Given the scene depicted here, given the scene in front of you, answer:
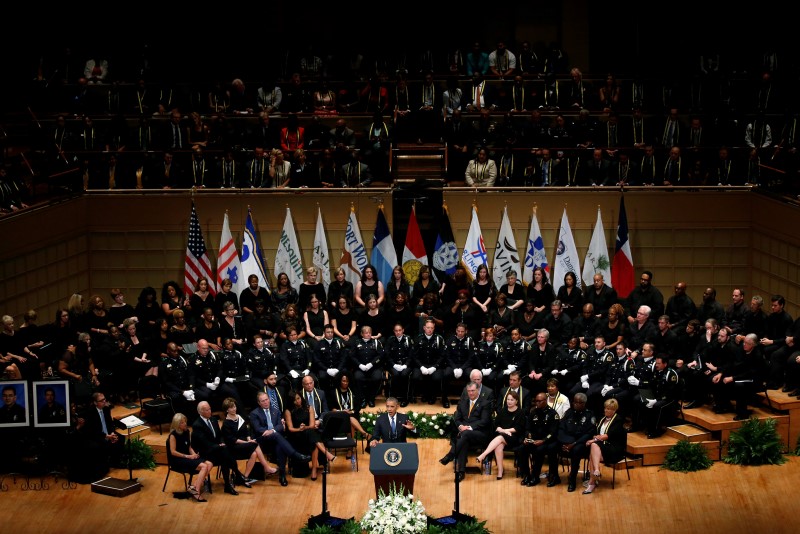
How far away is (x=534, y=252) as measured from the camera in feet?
76.0

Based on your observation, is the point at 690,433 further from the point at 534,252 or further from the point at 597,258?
the point at 534,252

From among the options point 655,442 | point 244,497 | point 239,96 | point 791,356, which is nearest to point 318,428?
point 244,497

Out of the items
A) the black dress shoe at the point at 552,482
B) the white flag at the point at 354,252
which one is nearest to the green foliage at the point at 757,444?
the black dress shoe at the point at 552,482

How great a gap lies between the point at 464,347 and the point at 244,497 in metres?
4.45

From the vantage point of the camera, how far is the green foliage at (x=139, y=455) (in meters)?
18.1

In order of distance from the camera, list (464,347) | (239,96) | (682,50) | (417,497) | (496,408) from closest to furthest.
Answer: (417,497), (496,408), (464,347), (239,96), (682,50)

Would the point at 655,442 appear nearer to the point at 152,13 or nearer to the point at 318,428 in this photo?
the point at 318,428

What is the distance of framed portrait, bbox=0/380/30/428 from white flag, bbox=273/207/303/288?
6.65 metres

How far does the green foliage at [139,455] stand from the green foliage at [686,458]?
7187 millimetres

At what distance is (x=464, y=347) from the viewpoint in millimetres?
19938

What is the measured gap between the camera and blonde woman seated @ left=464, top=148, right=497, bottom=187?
2316 centimetres

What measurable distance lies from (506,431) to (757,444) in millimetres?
3497

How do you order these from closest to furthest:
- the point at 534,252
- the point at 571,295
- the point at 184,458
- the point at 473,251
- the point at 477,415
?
the point at 184,458, the point at 477,415, the point at 571,295, the point at 473,251, the point at 534,252

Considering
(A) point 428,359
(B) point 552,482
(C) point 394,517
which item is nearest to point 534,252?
(A) point 428,359
